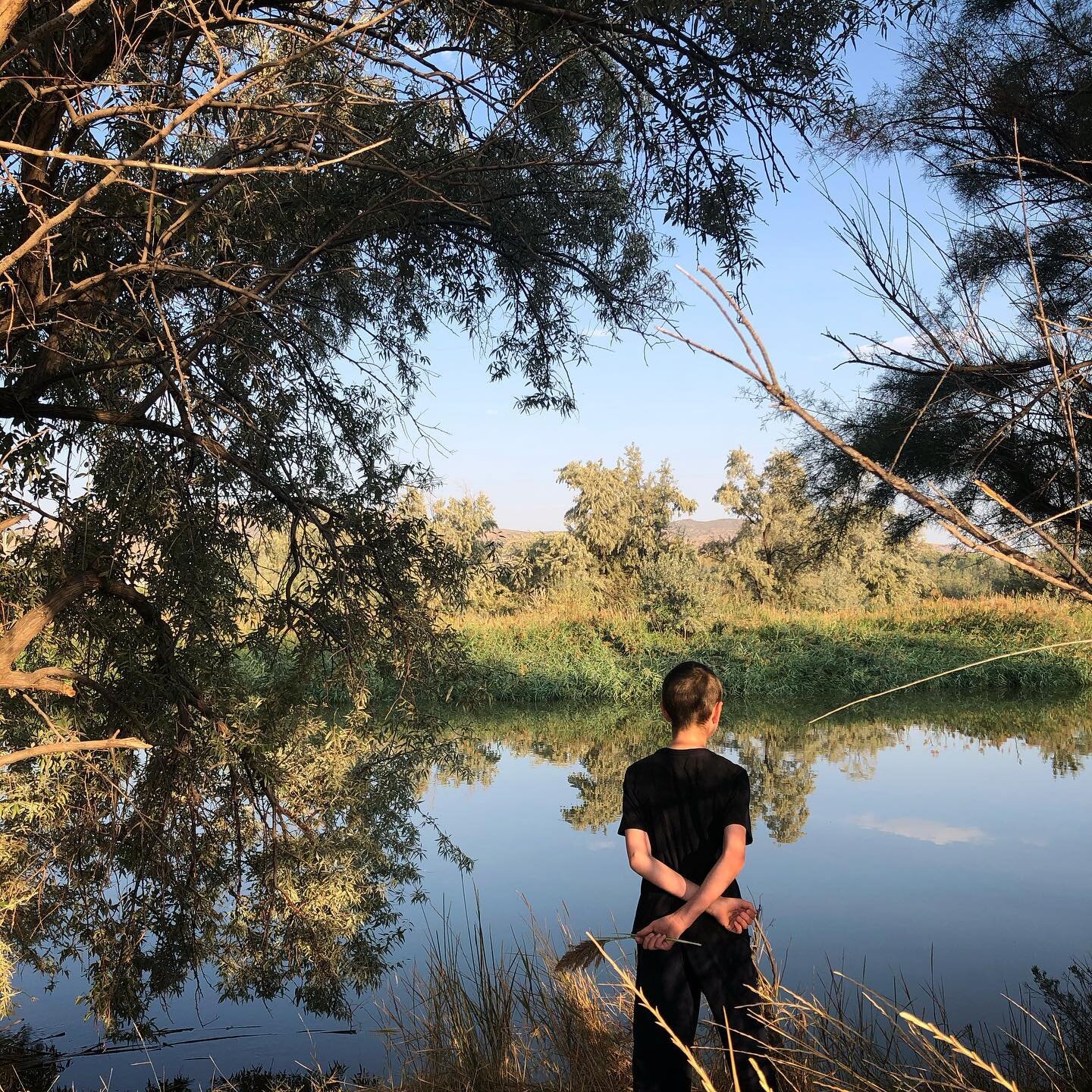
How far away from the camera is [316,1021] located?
613 cm

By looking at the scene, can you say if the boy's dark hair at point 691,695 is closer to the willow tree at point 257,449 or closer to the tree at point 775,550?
the willow tree at point 257,449

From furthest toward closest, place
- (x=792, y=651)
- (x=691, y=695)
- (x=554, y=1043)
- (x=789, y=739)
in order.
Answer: (x=792, y=651) → (x=789, y=739) → (x=554, y=1043) → (x=691, y=695)

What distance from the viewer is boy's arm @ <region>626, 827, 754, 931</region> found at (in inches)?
89.4

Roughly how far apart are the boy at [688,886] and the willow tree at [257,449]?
1.97 m

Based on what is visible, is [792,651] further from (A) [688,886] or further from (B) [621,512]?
(A) [688,886]

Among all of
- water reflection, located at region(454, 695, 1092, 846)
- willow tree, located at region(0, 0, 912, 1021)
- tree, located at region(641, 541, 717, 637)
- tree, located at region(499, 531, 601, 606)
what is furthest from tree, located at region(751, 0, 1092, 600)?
tree, located at region(499, 531, 601, 606)

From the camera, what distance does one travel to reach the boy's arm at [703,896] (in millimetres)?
2252

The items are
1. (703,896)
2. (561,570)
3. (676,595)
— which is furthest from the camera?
(561,570)

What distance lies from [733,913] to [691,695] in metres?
0.51

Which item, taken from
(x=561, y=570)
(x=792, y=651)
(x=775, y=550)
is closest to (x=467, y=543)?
(x=792, y=651)

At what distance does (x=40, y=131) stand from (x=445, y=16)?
1.60 meters

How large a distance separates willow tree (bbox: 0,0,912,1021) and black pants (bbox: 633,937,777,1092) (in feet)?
6.98

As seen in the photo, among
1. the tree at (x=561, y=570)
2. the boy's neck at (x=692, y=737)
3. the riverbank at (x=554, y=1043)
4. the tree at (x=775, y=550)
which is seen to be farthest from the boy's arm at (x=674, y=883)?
the tree at (x=775, y=550)

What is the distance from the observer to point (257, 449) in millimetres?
3914
